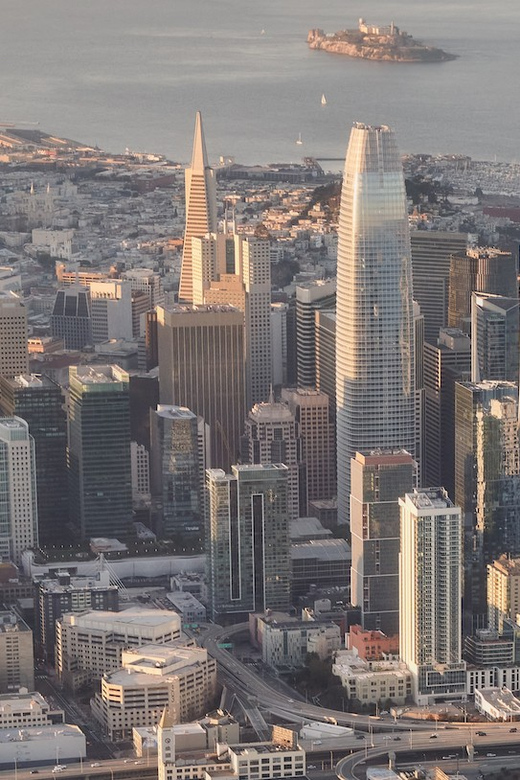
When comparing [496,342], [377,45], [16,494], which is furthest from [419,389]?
[377,45]

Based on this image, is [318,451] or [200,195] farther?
[200,195]

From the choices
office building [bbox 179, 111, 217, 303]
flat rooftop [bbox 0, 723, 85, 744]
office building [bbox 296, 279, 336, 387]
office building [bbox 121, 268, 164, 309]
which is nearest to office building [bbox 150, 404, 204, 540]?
office building [bbox 296, 279, 336, 387]

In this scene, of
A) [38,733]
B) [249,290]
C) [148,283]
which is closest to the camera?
[38,733]

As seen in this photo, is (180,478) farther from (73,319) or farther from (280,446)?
(73,319)

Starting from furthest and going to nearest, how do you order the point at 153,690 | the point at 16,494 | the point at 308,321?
the point at 308,321
the point at 16,494
the point at 153,690

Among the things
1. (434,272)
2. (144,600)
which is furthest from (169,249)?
(144,600)

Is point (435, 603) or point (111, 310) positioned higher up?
point (111, 310)

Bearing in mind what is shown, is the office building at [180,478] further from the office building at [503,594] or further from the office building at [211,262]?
the office building at [211,262]

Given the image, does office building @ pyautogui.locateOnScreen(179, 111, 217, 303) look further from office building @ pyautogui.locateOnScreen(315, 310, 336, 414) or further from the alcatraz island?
office building @ pyautogui.locateOnScreen(315, 310, 336, 414)
